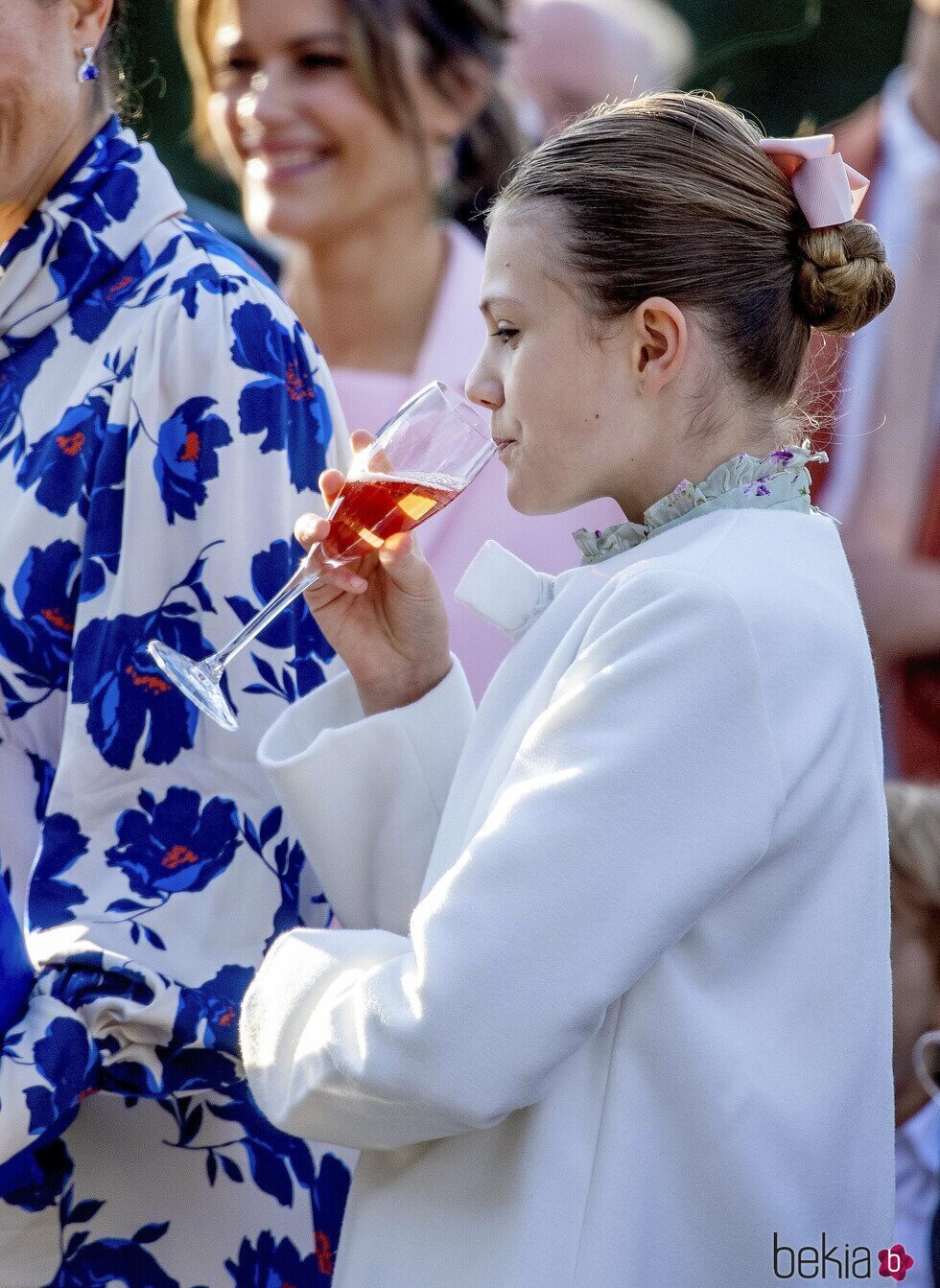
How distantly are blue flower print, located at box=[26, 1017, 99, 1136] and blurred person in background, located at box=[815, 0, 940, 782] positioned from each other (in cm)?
239

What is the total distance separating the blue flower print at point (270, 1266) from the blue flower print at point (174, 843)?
14.3 inches

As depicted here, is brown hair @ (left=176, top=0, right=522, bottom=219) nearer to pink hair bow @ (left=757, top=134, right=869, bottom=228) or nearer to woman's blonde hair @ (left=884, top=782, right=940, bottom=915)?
woman's blonde hair @ (left=884, top=782, right=940, bottom=915)

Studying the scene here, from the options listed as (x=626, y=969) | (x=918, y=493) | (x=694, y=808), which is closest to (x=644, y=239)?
(x=694, y=808)

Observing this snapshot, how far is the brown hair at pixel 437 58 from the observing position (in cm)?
339

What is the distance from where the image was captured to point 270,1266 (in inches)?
68.7

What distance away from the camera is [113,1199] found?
172 cm

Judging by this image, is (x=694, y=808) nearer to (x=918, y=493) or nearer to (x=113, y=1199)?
(x=113, y=1199)

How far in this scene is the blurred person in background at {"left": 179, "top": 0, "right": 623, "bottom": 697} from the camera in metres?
3.41

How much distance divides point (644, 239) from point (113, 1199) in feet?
3.44

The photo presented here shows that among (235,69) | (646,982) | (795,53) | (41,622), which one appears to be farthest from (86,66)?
(795,53)

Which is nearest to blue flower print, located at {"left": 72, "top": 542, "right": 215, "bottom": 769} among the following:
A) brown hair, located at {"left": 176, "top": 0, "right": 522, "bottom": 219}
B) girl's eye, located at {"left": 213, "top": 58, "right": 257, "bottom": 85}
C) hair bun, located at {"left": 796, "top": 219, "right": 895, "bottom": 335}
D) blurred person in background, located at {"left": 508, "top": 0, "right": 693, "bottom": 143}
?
hair bun, located at {"left": 796, "top": 219, "right": 895, "bottom": 335}

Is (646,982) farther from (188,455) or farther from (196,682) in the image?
(188,455)

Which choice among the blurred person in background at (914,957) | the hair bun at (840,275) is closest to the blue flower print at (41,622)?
the hair bun at (840,275)

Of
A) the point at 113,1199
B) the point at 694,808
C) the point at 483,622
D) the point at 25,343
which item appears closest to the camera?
the point at 694,808
